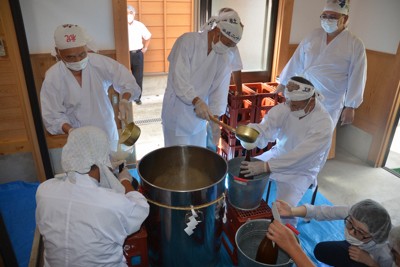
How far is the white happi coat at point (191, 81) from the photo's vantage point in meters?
2.23

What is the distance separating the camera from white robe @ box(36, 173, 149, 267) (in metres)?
1.22

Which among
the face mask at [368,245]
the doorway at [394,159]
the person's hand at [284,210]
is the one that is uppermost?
the person's hand at [284,210]

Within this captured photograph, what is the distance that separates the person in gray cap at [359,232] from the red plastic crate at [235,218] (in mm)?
145

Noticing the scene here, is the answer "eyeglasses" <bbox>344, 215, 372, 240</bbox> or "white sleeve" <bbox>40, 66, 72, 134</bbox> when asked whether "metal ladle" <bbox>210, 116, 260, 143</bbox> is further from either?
"white sleeve" <bbox>40, 66, 72, 134</bbox>

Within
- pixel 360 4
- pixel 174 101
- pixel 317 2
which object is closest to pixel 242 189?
pixel 174 101

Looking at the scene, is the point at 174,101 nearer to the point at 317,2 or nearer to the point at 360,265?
the point at 360,265

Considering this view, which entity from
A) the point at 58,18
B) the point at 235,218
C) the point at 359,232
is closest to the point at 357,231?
the point at 359,232

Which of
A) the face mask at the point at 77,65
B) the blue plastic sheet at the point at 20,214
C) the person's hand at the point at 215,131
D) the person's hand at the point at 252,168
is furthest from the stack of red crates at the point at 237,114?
the blue plastic sheet at the point at 20,214

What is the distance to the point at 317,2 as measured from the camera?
338 centimetres

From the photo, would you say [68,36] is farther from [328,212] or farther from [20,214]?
[328,212]

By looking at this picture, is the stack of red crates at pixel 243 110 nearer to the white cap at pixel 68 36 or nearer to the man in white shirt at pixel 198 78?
the man in white shirt at pixel 198 78

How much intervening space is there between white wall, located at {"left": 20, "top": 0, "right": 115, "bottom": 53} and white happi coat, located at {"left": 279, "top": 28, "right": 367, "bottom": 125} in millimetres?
1845

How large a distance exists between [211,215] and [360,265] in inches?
32.4

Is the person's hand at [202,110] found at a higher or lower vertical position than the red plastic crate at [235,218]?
higher
